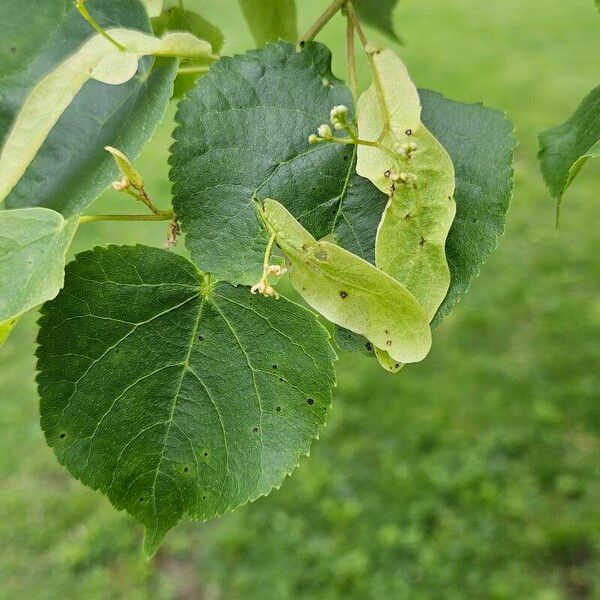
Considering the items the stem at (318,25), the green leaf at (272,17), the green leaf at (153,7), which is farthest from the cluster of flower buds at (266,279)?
the green leaf at (272,17)

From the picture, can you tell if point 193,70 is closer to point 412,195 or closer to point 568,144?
point 412,195

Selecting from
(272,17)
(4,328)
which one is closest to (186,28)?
(272,17)

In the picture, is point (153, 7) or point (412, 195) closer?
point (412, 195)

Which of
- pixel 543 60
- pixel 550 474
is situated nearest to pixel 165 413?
pixel 550 474

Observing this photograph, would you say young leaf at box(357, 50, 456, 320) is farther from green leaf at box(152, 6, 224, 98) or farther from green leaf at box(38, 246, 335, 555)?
green leaf at box(152, 6, 224, 98)

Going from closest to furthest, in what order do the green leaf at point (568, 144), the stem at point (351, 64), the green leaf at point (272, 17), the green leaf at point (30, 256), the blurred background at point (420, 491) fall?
the green leaf at point (30, 256), the stem at point (351, 64), the green leaf at point (568, 144), the green leaf at point (272, 17), the blurred background at point (420, 491)

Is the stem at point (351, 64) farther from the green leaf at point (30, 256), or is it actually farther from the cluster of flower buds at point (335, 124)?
the green leaf at point (30, 256)
